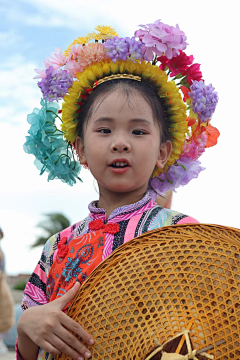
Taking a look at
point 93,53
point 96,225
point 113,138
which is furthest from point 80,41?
point 96,225

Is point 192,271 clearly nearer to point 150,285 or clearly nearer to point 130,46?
point 150,285

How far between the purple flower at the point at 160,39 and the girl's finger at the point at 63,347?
127 cm

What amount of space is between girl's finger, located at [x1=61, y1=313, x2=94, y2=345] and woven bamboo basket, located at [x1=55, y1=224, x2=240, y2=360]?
2cm

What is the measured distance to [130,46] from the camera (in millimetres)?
2037

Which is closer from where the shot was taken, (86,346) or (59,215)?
(86,346)

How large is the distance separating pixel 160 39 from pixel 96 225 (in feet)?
2.92

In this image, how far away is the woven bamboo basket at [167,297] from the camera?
1.23 meters

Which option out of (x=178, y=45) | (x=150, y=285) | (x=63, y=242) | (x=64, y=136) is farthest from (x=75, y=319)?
(x=178, y=45)

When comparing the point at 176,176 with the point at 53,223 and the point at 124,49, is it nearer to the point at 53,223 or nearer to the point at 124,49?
the point at 124,49

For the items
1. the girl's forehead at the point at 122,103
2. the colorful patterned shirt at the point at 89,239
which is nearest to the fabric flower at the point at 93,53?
the girl's forehead at the point at 122,103

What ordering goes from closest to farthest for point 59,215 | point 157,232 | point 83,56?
point 157,232 < point 83,56 < point 59,215

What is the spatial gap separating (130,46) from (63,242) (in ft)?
3.02

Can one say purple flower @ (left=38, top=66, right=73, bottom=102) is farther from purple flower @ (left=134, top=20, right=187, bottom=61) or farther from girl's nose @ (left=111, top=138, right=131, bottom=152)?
girl's nose @ (left=111, top=138, right=131, bottom=152)

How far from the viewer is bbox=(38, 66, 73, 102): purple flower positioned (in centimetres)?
220
